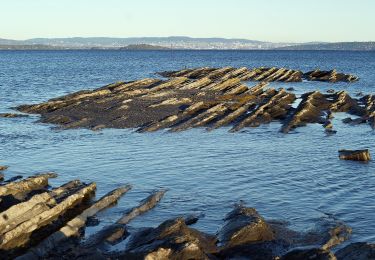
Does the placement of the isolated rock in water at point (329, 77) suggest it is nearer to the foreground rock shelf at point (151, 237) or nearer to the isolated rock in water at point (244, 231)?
the foreground rock shelf at point (151, 237)

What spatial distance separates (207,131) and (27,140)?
1158 centimetres

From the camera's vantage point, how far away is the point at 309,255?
12523mm

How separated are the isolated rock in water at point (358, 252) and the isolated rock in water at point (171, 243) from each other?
348cm

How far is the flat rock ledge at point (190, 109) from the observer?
37.5 meters

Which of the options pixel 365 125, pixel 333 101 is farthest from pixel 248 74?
pixel 365 125

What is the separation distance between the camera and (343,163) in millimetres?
26469

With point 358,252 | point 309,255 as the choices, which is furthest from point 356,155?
point 309,255

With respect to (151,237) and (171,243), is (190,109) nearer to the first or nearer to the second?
(151,237)

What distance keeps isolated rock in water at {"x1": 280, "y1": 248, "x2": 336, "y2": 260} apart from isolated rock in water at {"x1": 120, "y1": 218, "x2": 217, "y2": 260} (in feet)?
7.15

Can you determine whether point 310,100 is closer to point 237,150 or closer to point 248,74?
point 237,150

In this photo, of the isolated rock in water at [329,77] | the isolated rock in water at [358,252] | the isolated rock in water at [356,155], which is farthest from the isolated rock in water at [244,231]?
the isolated rock in water at [329,77]

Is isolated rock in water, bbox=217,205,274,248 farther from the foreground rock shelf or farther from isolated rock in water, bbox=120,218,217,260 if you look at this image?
isolated rock in water, bbox=120,218,217,260

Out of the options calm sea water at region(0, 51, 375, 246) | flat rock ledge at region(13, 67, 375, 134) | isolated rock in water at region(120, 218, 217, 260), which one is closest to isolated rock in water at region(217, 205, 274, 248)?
isolated rock in water at region(120, 218, 217, 260)

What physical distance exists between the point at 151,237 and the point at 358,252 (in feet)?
18.4
